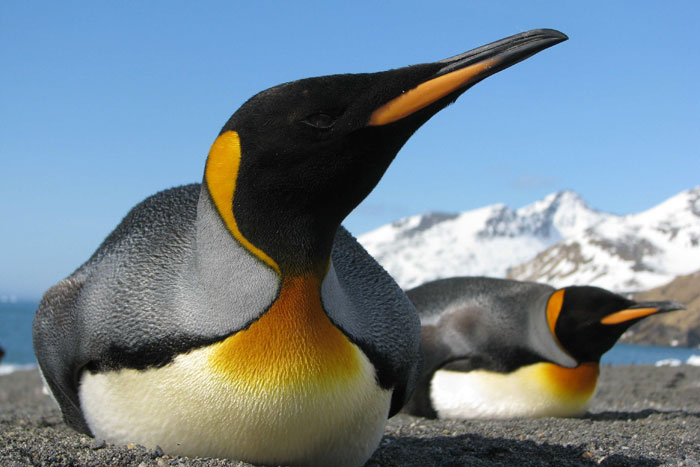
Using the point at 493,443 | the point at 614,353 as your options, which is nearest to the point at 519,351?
the point at 493,443

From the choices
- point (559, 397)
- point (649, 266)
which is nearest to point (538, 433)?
point (559, 397)

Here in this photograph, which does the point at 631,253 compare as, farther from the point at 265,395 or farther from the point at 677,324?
the point at 265,395

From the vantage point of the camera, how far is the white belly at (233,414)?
2.81 m

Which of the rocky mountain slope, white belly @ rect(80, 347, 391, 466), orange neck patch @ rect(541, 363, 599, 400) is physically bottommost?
the rocky mountain slope

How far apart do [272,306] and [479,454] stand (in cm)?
217

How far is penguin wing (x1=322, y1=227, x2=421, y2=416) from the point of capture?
3.08 m

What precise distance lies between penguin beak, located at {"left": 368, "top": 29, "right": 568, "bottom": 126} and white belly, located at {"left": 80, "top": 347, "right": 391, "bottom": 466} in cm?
111

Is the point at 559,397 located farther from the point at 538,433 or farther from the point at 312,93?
the point at 312,93

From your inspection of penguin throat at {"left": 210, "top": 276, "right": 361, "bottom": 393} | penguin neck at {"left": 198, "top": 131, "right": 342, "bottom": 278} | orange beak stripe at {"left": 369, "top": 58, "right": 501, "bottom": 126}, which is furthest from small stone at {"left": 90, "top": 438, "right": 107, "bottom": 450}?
orange beak stripe at {"left": 369, "top": 58, "right": 501, "bottom": 126}

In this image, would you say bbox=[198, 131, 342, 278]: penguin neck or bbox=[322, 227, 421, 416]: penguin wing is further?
bbox=[322, 227, 421, 416]: penguin wing

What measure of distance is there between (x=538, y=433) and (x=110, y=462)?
3.65m

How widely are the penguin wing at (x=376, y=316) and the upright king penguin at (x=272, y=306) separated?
2 cm

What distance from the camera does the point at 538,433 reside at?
18.1ft

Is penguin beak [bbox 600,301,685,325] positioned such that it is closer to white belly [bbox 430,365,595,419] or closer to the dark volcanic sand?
white belly [bbox 430,365,595,419]
